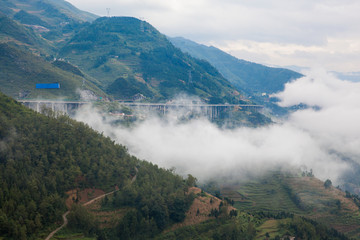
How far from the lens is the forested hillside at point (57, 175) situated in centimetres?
6781

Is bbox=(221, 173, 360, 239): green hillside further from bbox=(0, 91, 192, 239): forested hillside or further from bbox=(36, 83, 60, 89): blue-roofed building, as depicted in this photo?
bbox=(36, 83, 60, 89): blue-roofed building

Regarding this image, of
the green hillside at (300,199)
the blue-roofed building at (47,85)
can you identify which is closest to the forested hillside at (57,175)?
the green hillside at (300,199)

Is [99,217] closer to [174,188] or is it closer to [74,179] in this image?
[74,179]

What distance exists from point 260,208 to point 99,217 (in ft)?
276

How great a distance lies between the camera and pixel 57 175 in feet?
266

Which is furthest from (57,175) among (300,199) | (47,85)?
(47,85)

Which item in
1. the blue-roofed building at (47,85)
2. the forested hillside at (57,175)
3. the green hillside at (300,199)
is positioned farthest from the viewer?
the blue-roofed building at (47,85)

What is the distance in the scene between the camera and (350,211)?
443ft

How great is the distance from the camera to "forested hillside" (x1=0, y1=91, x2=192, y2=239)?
67.8 m

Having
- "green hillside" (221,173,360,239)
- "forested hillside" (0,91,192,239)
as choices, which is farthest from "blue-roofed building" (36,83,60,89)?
"green hillside" (221,173,360,239)

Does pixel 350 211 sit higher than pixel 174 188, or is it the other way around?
pixel 174 188

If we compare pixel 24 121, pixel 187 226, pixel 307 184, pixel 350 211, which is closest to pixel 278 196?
pixel 307 184

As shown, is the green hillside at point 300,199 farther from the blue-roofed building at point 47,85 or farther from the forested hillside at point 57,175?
the blue-roofed building at point 47,85

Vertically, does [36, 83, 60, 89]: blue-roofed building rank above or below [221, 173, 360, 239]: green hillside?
above
